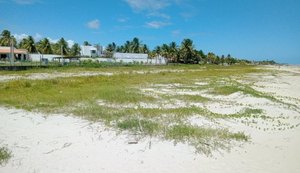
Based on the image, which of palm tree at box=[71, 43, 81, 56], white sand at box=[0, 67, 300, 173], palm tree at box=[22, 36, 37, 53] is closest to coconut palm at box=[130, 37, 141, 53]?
palm tree at box=[71, 43, 81, 56]

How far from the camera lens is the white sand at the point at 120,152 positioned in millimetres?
5516

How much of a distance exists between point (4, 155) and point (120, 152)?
263 centimetres

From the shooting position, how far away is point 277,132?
8.02m

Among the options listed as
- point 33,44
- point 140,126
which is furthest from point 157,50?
point 140,126

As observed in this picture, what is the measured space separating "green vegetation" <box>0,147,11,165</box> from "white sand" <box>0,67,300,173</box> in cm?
12

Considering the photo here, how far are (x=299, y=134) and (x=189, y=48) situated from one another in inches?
3217

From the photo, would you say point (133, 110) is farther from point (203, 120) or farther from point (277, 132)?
point (277, 132)

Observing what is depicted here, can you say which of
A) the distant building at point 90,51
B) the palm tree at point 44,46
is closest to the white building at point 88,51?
the distant building at point 90,51

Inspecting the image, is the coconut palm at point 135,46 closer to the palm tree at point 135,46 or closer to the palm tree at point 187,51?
the palm tree at point 135,46

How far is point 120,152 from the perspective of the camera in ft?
20.7

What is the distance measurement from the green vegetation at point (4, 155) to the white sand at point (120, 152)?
12 centimetres

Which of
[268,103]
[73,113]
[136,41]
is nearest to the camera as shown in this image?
[73,113]

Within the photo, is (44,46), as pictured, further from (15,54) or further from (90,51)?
(90,51)

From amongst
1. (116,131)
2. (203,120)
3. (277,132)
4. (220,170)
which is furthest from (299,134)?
(116,131)
